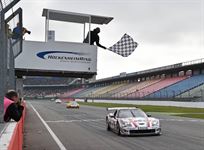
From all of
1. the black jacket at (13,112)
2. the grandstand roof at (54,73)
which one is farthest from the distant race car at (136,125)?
the black jacket at (13,112)

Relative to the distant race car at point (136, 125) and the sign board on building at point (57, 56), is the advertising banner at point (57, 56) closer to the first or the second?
the sign board on building at point (57, 56)

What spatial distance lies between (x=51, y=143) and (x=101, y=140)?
1.75 m

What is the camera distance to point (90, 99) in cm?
10581

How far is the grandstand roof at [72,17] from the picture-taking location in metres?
17.9

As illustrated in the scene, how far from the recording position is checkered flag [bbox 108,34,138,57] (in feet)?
→ 49.5

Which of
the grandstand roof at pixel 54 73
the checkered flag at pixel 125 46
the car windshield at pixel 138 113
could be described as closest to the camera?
the checkered flag at pixel 125 46

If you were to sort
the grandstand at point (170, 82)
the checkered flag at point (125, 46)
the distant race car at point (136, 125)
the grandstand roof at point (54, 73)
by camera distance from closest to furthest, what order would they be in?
the checkered flag at point (125, 46) → the distant race car at point (136, 125) → the grandstand roof at point (54, 73) → the grandstand at point (170, 82)

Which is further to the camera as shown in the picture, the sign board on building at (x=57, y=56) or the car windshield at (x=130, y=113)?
the sign board on building at (x=57, y=56)

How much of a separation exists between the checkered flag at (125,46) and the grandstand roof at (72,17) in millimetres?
2804

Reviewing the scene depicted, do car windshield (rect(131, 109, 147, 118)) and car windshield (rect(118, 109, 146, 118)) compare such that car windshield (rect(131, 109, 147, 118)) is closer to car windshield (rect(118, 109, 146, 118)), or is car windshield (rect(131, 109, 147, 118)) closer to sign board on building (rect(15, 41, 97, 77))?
car windshield (rect(118, 109, 146, 118))

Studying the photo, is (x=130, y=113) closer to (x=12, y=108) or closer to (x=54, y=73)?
(x=54, y=73)

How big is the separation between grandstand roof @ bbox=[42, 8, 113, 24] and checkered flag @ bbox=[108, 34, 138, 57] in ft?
9.20

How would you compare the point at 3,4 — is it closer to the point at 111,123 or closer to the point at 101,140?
the point at 101,140

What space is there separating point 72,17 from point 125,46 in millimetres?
3744
